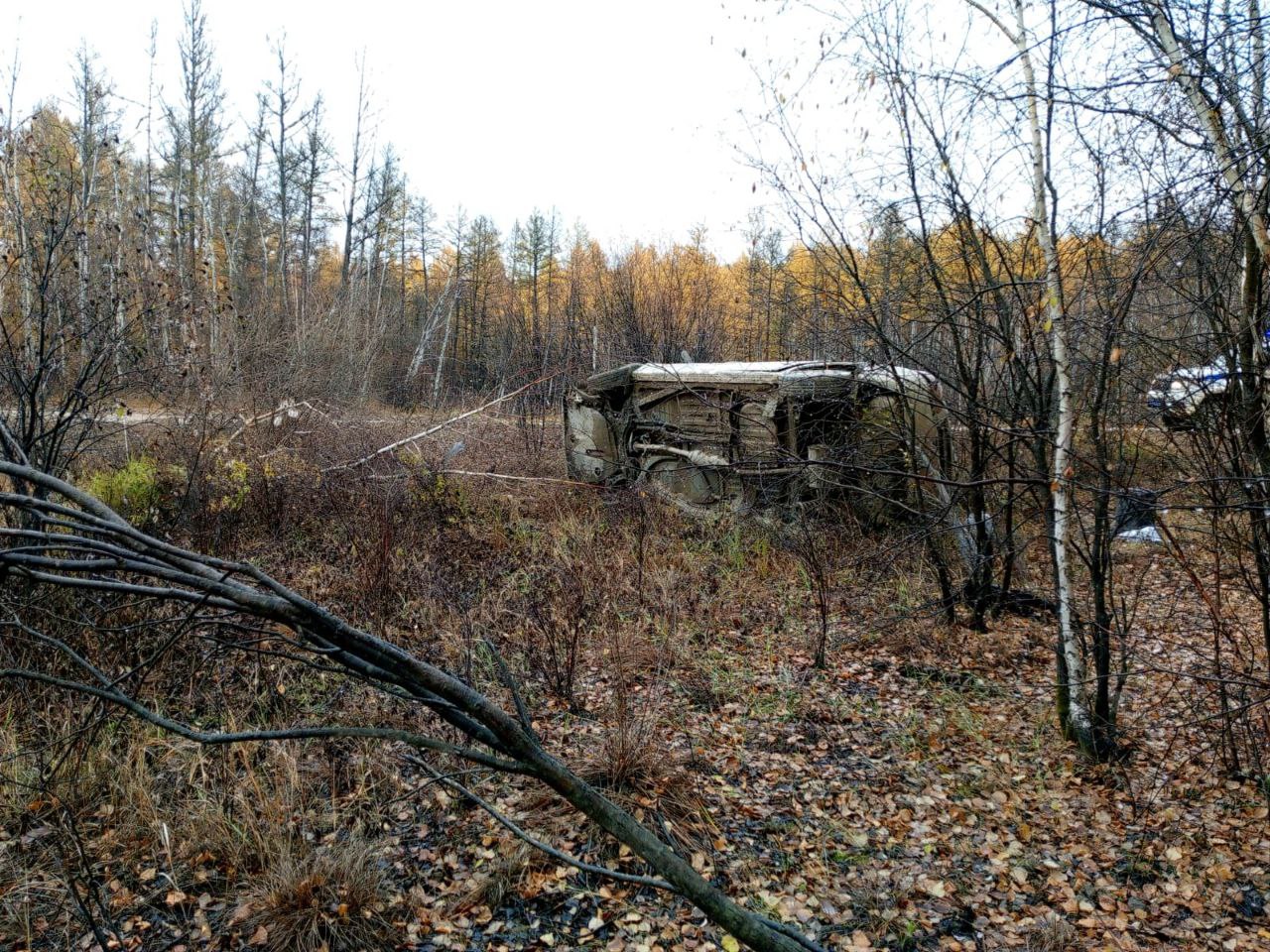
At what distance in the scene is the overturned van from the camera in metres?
6.61

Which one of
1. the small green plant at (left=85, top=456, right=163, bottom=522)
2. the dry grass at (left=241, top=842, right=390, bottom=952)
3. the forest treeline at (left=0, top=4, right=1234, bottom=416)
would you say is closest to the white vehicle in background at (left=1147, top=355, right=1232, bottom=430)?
the forest treeline at (left=0, top=4, right=1234, bottom=416)

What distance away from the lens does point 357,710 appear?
480cm

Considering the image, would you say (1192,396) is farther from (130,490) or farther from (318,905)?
(130,490)

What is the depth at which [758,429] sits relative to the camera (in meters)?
9.39

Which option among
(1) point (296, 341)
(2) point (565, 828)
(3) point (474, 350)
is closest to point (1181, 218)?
(2) point (565, 828)

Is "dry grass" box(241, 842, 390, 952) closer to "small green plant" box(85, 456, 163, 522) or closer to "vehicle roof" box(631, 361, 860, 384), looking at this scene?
"vehicle roof" box(631, 361, 860, 384)

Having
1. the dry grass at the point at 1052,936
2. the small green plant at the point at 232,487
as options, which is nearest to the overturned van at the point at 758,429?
the dry grass at the point at 1052,936

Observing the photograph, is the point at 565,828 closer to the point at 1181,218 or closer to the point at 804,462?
the point at 804,462

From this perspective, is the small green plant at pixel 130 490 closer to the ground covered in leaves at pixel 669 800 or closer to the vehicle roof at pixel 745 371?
the ground covered in leaves at pixel 669 800

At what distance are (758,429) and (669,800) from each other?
5911 millimetres

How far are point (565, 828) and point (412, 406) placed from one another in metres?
14.2

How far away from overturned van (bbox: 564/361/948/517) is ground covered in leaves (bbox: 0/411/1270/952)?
1408 millimetres

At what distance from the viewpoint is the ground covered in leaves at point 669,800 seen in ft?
10.9

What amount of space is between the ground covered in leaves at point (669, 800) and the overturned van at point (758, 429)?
1.41m
